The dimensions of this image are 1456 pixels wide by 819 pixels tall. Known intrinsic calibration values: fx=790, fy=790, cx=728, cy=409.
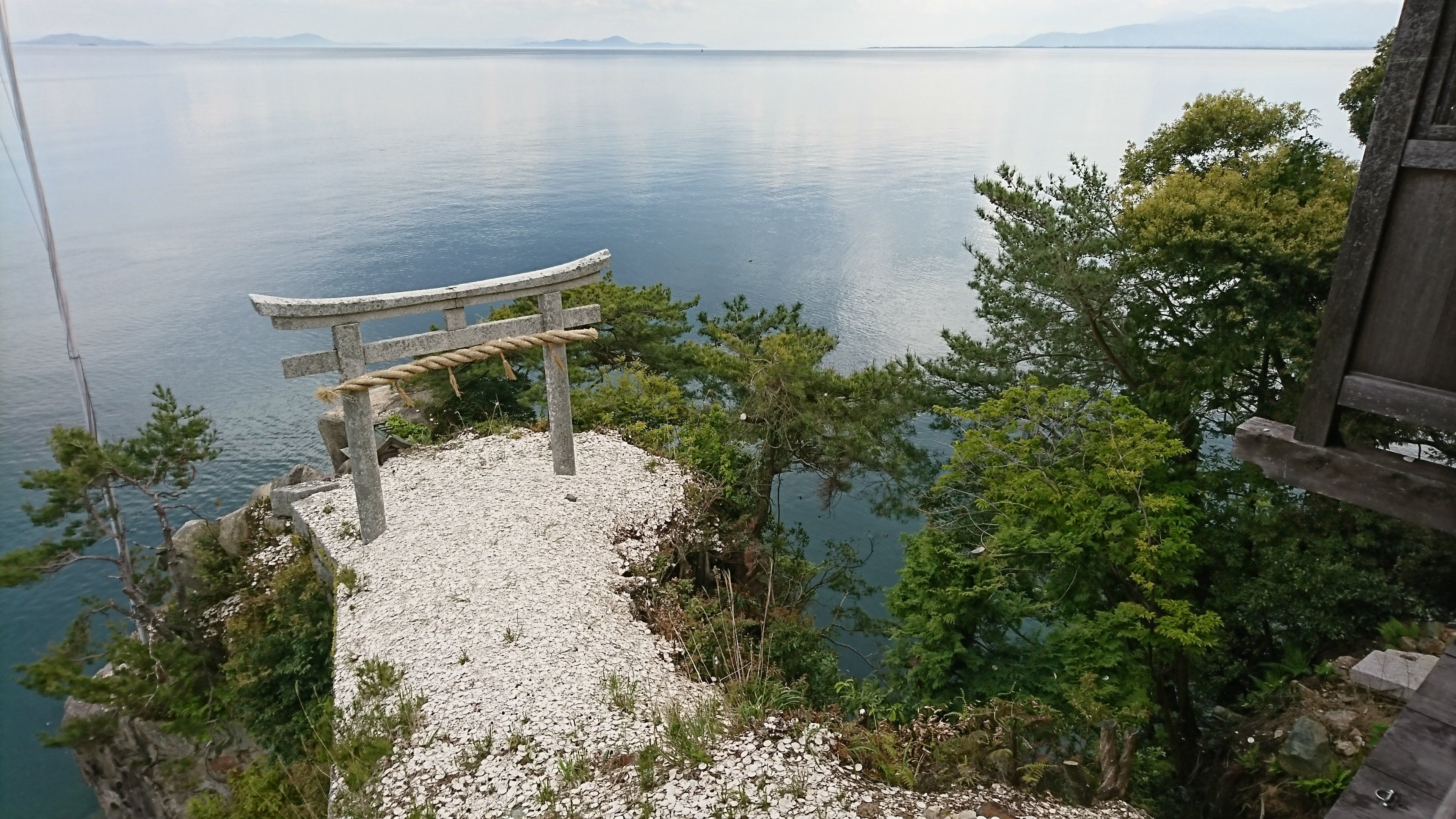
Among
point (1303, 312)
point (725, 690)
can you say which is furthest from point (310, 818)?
point (1303, 312)

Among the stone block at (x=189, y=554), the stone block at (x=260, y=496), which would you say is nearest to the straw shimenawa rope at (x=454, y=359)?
the stone block at (x=260, y=496)

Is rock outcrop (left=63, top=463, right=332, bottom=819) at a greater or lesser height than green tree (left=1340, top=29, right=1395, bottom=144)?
lesser

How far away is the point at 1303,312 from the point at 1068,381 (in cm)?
380

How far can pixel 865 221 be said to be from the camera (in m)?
43.6

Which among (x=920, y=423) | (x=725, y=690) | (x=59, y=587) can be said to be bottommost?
(x=59, y=587)

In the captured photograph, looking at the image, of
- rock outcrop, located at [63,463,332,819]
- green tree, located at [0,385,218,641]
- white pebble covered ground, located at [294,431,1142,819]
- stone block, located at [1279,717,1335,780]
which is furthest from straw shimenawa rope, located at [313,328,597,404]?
stone block, located at [1279,717,1335,780]

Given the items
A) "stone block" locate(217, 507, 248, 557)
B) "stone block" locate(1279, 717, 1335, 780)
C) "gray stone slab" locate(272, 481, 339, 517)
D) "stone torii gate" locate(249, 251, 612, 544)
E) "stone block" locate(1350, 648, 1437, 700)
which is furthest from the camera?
"stone block" locate(217, 507, 248, 557)

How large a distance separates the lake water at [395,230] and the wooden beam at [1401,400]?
55.6 feet

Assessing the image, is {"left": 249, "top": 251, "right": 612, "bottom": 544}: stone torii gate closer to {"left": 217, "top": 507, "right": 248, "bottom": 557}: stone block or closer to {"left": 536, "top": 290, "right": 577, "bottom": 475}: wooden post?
{"left": 536, "top": 290, "right": 577, "bottom": 475}: wooden post

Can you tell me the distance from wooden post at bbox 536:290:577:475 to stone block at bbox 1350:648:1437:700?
8561 millimetres

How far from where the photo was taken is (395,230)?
4266 centimetres

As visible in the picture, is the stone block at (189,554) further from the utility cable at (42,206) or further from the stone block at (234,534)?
the utility cable at (42,206)

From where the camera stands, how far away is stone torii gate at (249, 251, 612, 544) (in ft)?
24.9

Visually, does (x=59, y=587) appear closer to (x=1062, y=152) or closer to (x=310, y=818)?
(x=310, y=818)
